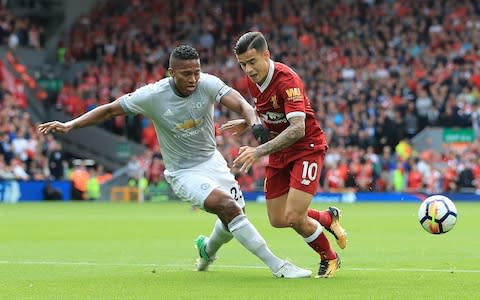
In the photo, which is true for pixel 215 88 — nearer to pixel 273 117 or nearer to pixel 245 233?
pixel 273 117

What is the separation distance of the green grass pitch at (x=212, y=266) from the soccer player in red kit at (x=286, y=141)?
21.6 inches

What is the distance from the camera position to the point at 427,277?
35.4 feet

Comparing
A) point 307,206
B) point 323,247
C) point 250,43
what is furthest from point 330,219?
point 250,43

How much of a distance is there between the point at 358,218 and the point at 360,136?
12.4m

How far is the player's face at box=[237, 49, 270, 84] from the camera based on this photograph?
10766mm

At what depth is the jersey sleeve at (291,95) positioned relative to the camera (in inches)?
420

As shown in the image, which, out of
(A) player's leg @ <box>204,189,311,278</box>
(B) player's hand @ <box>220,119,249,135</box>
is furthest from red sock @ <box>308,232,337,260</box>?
(B) player's hand @ <box>220,119,249,135</box>

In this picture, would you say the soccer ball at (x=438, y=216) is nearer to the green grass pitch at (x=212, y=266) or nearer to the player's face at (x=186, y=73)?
the green grass pitch at (x=212, y=266)

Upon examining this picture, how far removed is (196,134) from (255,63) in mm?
1101

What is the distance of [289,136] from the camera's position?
34.6 ft

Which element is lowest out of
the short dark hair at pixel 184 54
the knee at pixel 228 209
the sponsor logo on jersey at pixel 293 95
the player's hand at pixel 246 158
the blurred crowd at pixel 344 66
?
the blurred crowd at pixel 344 66

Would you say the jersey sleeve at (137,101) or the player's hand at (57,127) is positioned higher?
the jersey sleeve at (137,101)

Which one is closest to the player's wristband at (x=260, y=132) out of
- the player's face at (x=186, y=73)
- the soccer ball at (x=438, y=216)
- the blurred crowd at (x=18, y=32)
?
the player's face at (x=186, y=73)

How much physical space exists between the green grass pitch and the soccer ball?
436mm
